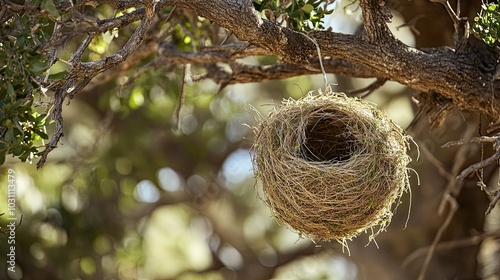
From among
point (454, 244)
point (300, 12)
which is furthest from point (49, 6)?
point (454, 244)

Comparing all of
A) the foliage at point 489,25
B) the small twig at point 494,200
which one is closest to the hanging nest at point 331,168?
the small twig at point 494,200

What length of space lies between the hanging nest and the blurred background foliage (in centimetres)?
232

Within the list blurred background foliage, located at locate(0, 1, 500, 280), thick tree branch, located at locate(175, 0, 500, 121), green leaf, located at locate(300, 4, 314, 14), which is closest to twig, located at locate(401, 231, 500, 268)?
blurred background foliage, located at locate(0, 1, 500, 280)

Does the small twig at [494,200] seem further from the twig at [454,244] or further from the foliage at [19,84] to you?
the twig at [454,244]

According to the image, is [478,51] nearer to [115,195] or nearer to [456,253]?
[456,253]

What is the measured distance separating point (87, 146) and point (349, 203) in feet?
18.9

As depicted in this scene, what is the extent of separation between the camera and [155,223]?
1044 cm

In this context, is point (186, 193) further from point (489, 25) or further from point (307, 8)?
point (489, 25)

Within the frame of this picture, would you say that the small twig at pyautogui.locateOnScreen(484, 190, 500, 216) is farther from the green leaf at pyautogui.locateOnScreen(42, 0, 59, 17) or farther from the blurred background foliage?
the blurred background foliage

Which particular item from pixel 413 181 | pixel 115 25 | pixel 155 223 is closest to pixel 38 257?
pixel 155 223

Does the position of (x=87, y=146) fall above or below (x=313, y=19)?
below

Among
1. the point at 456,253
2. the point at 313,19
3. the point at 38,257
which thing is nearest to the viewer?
the point at 313,19

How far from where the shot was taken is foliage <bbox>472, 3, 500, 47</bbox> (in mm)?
3418

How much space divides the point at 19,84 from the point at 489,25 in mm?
1938
